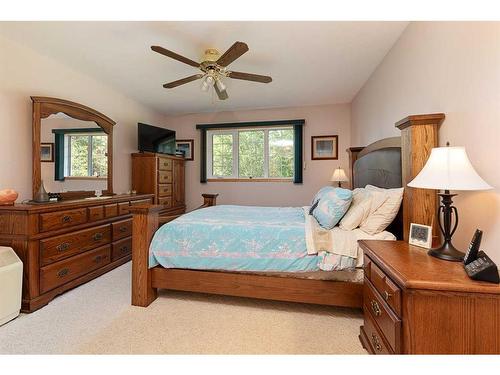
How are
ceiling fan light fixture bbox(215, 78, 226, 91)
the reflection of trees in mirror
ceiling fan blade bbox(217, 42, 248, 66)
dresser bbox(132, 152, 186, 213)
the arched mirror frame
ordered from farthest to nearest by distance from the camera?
1. dresser bbox(132, 152, 186, 213)
2. the reflection of trees in mirror
3. ceiling fan light fixture bbox(215, 78, 226, 91)
4. the arched mirror frame
5. ceiling fan blade bbox(217, 42, 248, 66)

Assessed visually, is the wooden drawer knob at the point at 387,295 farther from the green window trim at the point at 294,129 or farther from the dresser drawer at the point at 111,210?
the green window trim at the point at 294,129

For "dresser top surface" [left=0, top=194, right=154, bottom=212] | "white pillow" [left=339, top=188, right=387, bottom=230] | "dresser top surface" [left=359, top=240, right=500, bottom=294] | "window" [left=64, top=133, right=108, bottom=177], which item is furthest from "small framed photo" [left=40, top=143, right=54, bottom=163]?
"dresser top surface" [left=359, top=240, right=500, bottom=294]

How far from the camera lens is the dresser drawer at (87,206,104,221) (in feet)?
8.64

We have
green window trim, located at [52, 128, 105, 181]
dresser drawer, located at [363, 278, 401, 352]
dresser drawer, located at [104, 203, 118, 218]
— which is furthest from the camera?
dresser drawer, located at [104, 203, 118, 218]

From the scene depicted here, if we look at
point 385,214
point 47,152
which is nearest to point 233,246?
point 385,214

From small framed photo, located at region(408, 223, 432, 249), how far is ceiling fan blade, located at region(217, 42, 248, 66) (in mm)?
1770

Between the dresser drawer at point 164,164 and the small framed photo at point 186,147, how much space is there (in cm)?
63

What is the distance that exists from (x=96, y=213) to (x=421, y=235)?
2.97 m

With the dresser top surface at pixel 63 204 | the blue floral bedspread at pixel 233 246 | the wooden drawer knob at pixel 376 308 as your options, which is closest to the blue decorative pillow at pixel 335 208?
the blue floral bedspread at pixel 233 246

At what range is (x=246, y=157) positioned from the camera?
15.8ft

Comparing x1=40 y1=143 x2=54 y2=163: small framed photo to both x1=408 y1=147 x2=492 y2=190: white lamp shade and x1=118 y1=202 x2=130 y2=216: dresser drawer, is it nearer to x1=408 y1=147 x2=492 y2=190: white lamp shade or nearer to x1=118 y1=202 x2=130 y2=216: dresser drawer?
x1=118 y1=202 x2=130 y2=216: dresser drawer

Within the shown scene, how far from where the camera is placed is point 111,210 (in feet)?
9.59

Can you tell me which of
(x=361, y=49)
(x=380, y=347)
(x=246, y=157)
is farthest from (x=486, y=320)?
(x=246, y=157)
